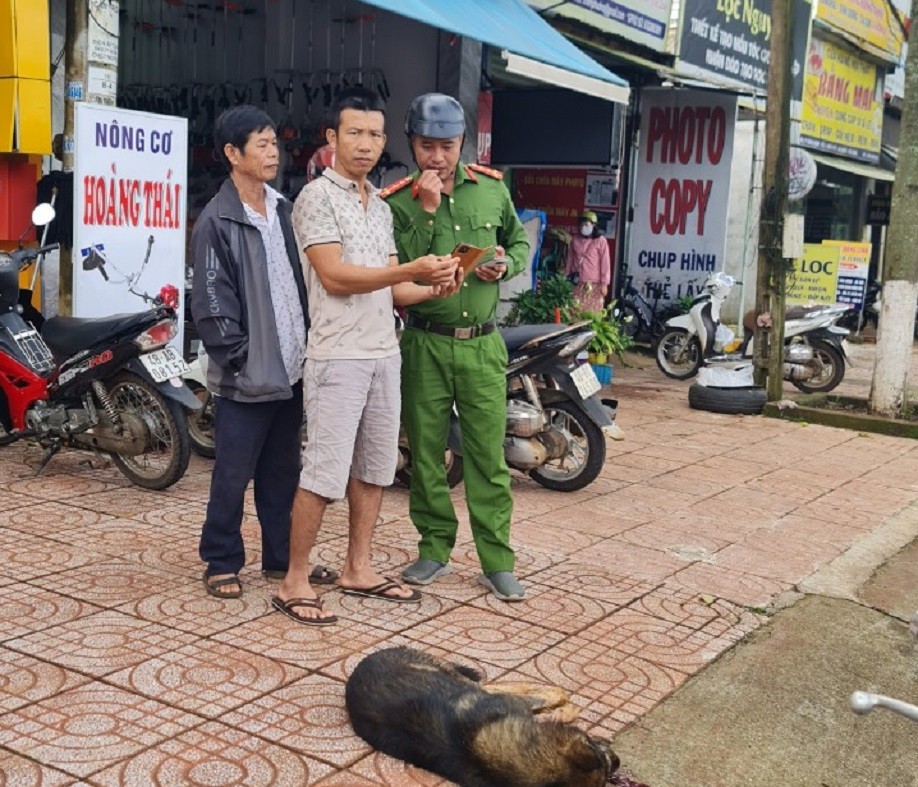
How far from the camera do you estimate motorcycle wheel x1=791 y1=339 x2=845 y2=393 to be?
11.1 metres

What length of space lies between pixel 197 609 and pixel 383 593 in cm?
69

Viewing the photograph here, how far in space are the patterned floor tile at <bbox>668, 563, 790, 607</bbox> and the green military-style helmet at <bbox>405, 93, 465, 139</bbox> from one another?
2.12m

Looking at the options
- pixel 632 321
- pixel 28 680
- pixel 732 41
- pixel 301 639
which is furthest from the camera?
pixel 732 41

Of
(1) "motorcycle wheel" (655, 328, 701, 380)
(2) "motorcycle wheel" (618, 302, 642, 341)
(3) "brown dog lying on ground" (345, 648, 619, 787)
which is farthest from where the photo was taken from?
(2) "motorcycle wheel" (618, 302, 642, 341)

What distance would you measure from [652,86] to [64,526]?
34.5ft

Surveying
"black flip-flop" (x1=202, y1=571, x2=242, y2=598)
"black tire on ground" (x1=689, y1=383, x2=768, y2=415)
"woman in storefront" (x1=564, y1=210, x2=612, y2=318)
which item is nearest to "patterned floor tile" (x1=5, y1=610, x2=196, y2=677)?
"black flip-flop" (x1=202, y1=571, x2=242, y2=598)

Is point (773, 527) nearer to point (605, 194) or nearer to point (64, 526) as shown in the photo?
point (64, 526)

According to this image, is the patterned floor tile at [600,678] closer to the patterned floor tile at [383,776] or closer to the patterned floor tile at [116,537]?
Result: the patterned floor tile at [383,776]

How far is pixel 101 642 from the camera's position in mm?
3889

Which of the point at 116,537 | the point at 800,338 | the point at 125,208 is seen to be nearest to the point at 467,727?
the point at 116,537

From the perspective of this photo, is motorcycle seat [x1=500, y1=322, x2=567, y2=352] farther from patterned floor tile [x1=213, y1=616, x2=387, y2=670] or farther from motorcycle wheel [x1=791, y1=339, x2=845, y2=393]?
motorcycle wheel [x1=791, y1=339, x2=845, y2=393]

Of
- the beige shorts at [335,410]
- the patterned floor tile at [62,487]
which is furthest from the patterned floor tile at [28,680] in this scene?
the patterned floor tile at [62,487]

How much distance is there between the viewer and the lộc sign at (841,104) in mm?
18875

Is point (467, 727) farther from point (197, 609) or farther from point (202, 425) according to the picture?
point (202, 425)
